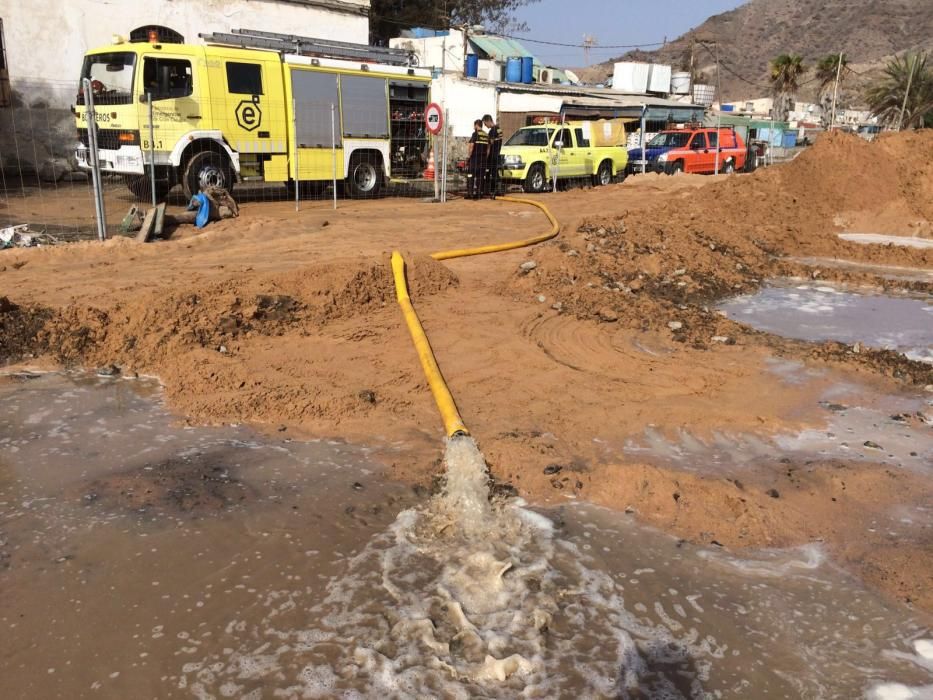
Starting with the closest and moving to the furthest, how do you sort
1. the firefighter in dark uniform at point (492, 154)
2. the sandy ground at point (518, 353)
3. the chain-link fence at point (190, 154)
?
the sandy ground at point (518, 353)
the chain-link fence at point (190, 154)
the firefighter in dark uniform at point (492, 154)

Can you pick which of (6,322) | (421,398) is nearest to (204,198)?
(6,322)

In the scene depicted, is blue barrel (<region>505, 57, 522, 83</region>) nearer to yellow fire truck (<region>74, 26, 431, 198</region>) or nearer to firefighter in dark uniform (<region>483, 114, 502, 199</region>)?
yellow fire truck (<region>74, 26, 431, 198</region>)

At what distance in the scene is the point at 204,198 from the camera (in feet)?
37.4

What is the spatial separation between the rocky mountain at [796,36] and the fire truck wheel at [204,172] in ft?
221

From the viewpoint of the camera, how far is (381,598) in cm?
331

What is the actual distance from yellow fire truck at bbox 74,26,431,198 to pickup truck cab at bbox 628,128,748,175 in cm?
866

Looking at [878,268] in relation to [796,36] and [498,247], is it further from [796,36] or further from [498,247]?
[796,36]

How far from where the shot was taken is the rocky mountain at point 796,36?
87.8 metres

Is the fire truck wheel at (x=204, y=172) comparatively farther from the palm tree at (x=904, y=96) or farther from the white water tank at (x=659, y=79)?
the palm tree at (x=904, y=96)

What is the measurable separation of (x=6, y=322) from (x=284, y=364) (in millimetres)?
2504

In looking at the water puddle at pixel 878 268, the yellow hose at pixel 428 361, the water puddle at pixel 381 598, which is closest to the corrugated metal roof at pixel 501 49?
the water puddle at pixel 878 268

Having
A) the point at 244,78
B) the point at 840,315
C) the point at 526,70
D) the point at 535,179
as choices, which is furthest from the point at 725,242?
the point at 526,70

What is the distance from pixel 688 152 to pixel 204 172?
50.4 ft

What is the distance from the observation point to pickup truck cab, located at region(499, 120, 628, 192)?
59.4ft
